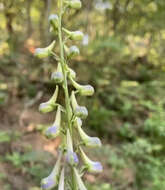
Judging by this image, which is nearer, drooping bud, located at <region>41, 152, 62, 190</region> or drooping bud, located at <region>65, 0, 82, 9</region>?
drooping bud, located at <region>41, 152, 62, 190</region>

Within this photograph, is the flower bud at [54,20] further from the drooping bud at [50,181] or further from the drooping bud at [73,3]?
the drooping bud at [50,181]

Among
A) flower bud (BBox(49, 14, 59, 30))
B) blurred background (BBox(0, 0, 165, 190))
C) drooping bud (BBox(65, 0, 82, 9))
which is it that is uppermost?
drooping bud (BBox(65, 0, 82, 9))

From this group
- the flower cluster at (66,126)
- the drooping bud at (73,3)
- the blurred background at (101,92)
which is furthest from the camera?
the blurred background at (101,92)

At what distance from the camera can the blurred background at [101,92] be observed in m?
4.39

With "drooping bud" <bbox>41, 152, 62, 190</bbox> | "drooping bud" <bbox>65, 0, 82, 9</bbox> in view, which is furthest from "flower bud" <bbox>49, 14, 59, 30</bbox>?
"drooping bud" <bbox>41, 152, 62, 190</bbox>

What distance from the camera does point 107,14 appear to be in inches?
314

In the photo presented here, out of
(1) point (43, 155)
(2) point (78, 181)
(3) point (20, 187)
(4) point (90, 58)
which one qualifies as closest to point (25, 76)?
(4) point (90, 58)

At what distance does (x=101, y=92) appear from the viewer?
21.9 ft

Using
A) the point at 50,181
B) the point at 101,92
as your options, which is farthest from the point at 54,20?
the point at 101,92

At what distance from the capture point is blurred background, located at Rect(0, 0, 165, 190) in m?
4.39

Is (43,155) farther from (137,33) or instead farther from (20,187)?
(137,33)

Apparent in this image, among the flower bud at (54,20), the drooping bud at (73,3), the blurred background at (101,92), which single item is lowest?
the blurred background at (101,92)

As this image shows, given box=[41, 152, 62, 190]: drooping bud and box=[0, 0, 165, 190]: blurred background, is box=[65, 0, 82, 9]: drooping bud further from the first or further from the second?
box=[0, 0, 165, 190]: blurred background

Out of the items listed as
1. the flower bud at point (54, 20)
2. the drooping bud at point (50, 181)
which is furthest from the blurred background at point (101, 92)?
the flower bud at point (54, 20)
